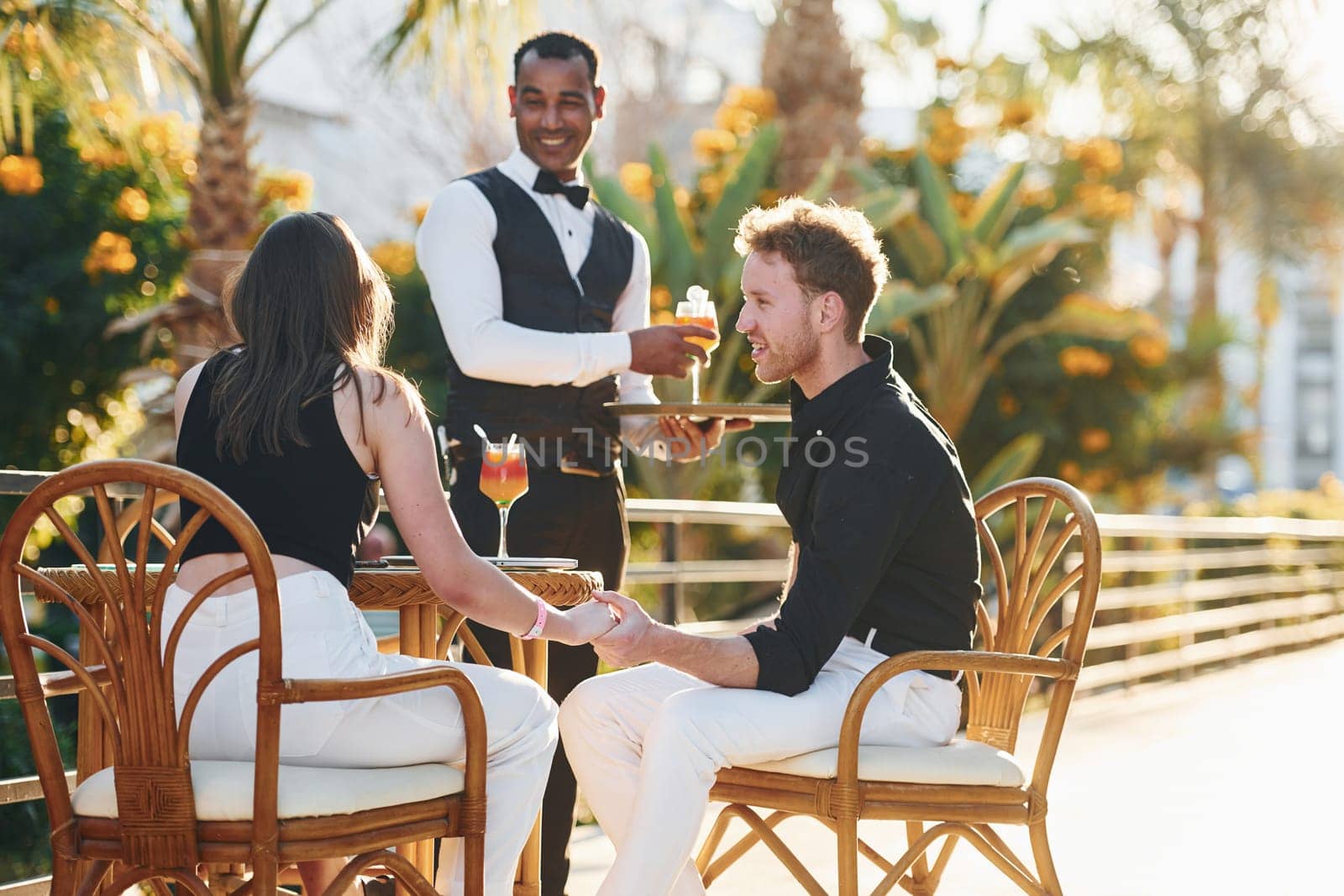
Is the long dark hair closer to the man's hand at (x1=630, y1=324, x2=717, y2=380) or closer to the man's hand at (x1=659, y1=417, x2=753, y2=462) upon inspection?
the man's hand at (x1=630, y1=324, x2=717, y2=380)

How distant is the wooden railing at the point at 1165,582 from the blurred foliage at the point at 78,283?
11.2 ft

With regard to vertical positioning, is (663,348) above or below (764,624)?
above

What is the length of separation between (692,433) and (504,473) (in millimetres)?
644

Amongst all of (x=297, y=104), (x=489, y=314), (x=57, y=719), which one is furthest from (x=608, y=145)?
(x=489, y=314)

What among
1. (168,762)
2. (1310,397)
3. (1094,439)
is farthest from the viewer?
(1310,397)

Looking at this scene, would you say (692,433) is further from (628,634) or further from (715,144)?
(715,144)

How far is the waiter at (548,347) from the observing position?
3479mm

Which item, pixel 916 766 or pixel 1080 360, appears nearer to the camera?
pixel 916 766

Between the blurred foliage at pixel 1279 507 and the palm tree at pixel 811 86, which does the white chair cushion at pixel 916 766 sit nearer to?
the palm tree at pixel 811 86

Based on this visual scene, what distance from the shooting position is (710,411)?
3.35 metres

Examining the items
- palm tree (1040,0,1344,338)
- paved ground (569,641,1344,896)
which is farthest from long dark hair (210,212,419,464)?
palm tree (1040,0,1344,338)

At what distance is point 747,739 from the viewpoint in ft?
8.59

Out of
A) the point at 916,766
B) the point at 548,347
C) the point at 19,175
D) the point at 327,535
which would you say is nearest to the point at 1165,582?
the point at 19,175

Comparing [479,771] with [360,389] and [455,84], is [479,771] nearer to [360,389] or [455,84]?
[360,389]
